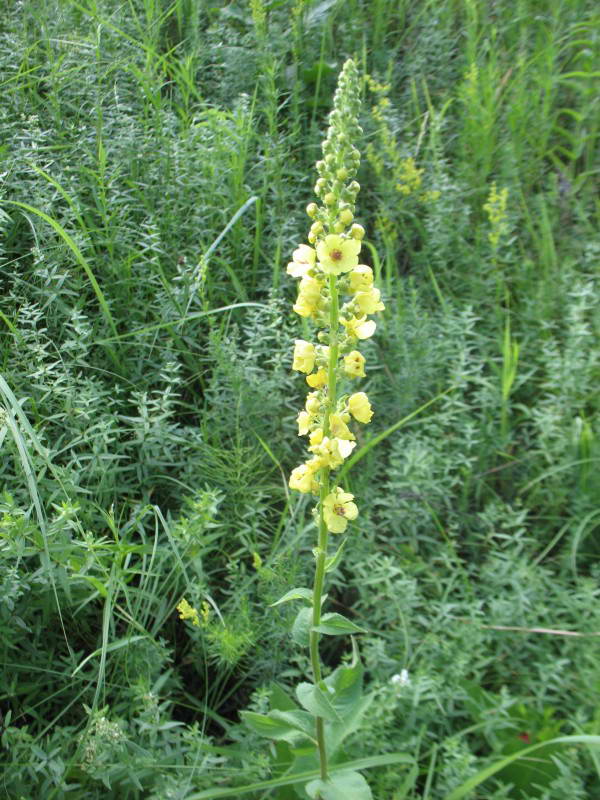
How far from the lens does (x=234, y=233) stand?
3371 mm

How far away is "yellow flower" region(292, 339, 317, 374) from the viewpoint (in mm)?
1778

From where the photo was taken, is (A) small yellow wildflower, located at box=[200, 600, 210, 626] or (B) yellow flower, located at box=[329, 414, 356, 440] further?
(A) small yellow wildflower, located at box=[200, 600, 210, 626]

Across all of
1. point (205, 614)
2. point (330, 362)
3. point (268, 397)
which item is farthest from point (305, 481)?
point (268, 397)

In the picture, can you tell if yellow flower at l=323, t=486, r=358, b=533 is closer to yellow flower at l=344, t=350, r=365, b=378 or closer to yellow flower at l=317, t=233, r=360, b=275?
yellow flower at l=344, t=350, r=365, b=378

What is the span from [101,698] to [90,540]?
0.52 m

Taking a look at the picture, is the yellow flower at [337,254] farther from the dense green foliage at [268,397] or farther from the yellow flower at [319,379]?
the dense green foliage at [268,397]

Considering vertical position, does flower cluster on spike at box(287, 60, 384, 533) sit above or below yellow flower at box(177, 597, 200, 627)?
above

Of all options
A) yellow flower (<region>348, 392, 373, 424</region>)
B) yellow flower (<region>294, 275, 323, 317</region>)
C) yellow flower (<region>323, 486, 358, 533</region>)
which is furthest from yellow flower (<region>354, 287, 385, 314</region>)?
yellow flower (<region>323, 486, 358, 533</region>)

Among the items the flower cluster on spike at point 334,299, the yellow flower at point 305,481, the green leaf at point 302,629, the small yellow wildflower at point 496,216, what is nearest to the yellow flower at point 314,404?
the flower cluster on spike at point 334,299

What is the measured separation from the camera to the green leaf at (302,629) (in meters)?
1.83

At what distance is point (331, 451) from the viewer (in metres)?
1.73

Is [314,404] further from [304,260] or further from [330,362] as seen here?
[304,260]

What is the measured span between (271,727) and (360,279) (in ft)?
3.83

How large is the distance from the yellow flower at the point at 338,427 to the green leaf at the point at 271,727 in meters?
0.75
